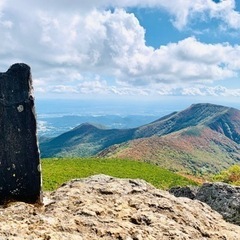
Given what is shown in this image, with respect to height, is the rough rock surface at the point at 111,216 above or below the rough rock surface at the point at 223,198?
above

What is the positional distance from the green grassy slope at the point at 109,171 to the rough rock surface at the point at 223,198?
25.4m

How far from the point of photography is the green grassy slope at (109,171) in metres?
46.0

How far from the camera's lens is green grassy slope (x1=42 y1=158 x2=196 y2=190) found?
46.0 m

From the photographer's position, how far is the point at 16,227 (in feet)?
28.4

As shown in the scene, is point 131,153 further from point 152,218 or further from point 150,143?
point 152,218

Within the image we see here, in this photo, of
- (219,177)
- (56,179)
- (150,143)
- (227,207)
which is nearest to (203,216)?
(227,207)

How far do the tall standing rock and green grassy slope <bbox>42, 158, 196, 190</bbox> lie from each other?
101ft

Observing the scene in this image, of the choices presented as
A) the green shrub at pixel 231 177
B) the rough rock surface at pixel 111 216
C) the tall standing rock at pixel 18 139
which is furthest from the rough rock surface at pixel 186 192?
the green shrub at pixel 231 177

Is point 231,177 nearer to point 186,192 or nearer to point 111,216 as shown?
point 186,192

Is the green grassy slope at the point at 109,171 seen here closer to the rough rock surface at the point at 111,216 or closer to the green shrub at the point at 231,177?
the green shrub at the point at 231,177

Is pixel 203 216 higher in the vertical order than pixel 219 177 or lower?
higher

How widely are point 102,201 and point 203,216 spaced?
330 cm

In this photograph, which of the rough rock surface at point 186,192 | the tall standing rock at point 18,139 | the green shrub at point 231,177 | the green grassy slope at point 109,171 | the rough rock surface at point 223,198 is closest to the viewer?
the tall standing rock at point 18,139

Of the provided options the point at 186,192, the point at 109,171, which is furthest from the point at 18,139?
the point at 109,171
